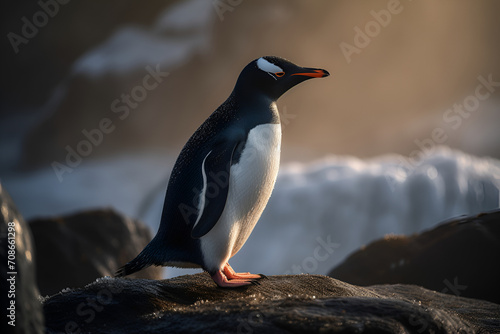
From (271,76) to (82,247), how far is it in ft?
8.67

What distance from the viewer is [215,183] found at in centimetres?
177

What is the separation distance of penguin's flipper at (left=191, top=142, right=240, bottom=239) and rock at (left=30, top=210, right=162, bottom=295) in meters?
2.34

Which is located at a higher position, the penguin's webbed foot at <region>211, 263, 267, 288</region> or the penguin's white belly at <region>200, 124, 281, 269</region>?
the penguin's white belly at <region>200, 124, 281, 269</region>

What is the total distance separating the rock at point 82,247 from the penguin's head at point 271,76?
2.38m

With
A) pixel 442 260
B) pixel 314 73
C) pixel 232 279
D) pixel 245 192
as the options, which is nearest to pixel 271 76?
pixel 314 73

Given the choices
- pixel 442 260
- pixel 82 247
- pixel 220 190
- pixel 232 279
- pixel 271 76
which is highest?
pixel 271 76

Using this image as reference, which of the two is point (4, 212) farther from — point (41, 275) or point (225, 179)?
point (41, 275)

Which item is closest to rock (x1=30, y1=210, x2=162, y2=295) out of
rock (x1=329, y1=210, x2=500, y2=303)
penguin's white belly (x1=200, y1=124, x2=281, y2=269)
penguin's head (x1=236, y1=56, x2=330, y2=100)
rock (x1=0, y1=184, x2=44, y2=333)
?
rock (x1=329, y1=210, x2=500, y2=303)

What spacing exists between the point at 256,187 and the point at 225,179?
0.15m

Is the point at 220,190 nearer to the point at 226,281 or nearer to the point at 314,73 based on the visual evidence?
the point at 226,281

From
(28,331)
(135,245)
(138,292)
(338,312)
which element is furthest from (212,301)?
(135,245)

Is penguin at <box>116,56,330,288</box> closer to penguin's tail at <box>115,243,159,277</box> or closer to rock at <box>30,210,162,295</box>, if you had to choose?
penguin's tail at <box>115,243,159,277</box>

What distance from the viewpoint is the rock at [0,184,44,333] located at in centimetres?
93

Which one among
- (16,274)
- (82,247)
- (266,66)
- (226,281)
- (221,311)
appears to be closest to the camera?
(16,274)
